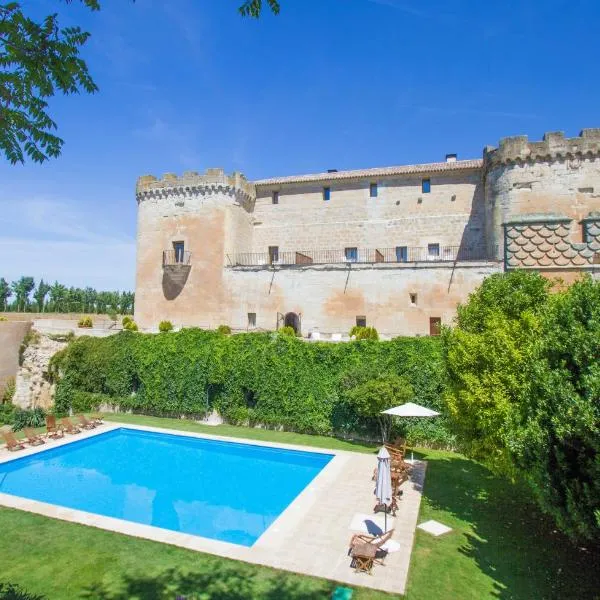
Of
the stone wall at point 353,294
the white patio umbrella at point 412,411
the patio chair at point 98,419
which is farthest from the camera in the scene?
the stone wall at point 353,294

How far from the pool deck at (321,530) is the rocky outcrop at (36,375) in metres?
12.6

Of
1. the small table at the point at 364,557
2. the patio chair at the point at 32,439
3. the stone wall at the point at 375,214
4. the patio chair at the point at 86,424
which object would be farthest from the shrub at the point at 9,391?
the small table at the point at 364,557

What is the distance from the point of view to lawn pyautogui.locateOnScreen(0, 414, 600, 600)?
7.21 meters

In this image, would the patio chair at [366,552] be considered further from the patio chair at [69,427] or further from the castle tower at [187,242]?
the castle tower at [187,242]

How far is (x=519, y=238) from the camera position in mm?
22594

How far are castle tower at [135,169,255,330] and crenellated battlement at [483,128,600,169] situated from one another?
16.4 metres

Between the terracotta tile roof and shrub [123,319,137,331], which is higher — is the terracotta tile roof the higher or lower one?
the higher one

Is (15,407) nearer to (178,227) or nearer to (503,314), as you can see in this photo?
(178,227)

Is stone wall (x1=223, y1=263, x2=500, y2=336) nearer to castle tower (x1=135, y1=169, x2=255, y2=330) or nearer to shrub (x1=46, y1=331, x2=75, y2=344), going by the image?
castle tower (x1=135, y1=169, x2=255, y2=330)

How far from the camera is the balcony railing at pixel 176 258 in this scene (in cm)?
2883

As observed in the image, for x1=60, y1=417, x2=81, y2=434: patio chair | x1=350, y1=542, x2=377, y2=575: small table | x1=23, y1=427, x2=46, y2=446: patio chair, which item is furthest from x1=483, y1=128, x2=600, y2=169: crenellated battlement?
x1=23, y1=427, x2=46, y2=446: patio chair

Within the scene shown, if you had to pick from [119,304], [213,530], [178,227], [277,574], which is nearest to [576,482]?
[277,574]

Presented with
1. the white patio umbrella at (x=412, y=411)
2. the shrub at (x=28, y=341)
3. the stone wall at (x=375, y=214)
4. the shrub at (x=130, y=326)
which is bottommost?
the white patio umbrella at (x=412, y=411)

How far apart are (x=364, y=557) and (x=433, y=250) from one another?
23229 millimetres
